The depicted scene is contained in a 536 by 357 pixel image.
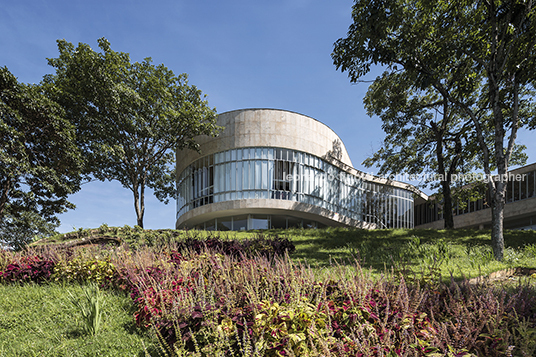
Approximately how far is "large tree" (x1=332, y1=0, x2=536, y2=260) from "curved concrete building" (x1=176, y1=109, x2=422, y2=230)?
39.6 feet

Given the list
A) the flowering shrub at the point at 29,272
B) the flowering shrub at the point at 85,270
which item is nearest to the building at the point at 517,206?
the flowering shrub at the point at 85,270

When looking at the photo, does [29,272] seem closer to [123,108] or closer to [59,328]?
[59,328]

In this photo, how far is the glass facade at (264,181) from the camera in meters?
24.5

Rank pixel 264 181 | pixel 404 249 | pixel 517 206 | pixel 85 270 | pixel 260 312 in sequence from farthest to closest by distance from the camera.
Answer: pixel 517 206, pixel 264 181, pixel 404 249, pixel 85 270, pixel 260 312

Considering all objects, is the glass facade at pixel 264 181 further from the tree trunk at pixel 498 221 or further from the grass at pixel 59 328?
the grass at pixel 59 328

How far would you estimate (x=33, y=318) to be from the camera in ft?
17.9

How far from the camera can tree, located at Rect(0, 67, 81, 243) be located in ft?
61.1

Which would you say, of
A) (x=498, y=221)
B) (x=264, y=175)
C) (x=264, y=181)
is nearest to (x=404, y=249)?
(x=498, y=221)

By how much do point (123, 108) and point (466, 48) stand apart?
63.2 feet

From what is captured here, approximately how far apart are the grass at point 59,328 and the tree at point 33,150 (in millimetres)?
15053

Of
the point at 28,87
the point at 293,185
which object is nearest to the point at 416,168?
the point at 293,185

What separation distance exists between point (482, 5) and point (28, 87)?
23.4 metres

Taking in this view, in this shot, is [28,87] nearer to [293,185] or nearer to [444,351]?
[293,185]

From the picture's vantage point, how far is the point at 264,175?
24484mm
